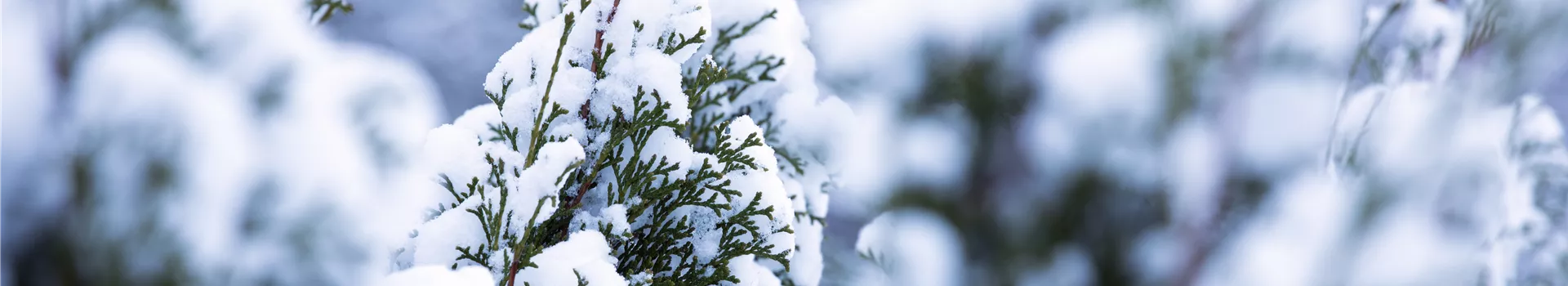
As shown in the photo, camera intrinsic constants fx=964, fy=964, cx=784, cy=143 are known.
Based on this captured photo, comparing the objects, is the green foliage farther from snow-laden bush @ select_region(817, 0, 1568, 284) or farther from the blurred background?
snow-laden bush @ select_region(817, 0, 1568, 284)

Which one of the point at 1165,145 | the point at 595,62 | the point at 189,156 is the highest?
the point at 1165,145

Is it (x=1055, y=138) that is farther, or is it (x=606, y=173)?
(x=1055, y=138)

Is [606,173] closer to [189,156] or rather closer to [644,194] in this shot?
[644,194]

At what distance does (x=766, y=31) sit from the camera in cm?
191

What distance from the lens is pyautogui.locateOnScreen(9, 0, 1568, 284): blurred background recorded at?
13.0 ft

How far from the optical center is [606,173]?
1.69 meters

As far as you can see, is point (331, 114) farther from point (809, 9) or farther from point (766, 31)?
→ point (766, 31)

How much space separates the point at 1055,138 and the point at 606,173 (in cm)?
522

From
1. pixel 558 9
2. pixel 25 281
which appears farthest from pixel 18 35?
pixel 558 9

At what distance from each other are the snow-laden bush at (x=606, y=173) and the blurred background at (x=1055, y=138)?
215 cm

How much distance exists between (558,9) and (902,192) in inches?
191

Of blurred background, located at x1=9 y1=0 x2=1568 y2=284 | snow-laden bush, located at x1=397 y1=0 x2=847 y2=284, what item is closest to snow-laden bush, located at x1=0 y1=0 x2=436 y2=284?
blurred background, located at x1=9 y1=0 x2=1568 y2=284

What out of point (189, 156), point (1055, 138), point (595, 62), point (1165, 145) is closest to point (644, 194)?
point (595, 62)

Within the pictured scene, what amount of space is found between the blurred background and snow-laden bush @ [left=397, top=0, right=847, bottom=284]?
→ 7.04 ft
